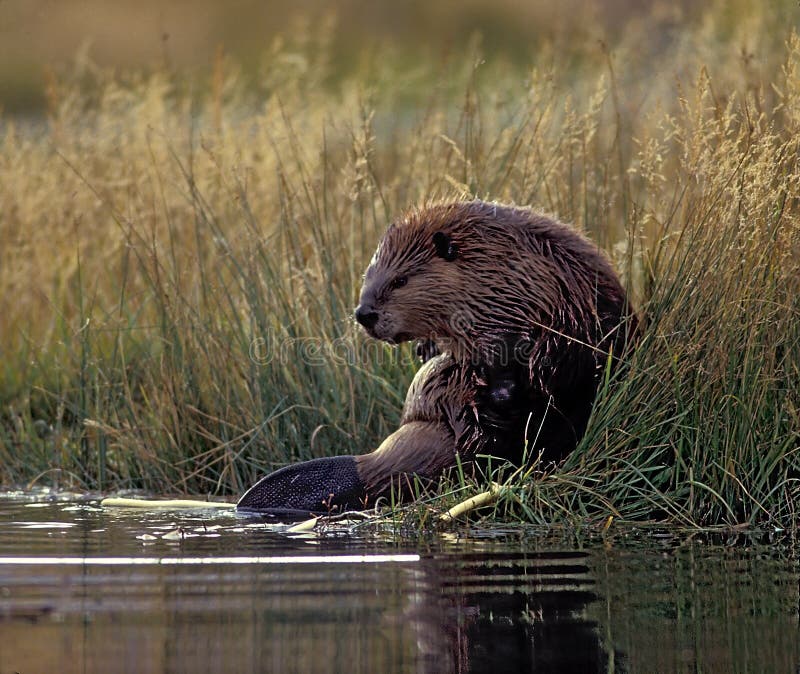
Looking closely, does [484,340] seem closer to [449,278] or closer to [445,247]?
[449,278]

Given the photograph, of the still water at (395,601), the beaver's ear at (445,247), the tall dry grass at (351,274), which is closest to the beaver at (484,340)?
the beaver's ear at (445,247)

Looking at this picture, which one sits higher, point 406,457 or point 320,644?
point 320,644

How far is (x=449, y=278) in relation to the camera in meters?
6.11

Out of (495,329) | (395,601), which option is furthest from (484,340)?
(395,601)

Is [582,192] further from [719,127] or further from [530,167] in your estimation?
[719,127]

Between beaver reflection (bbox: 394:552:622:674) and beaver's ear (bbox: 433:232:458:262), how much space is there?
5.65ft

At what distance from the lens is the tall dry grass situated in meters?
5.48

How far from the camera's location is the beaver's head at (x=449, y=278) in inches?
235

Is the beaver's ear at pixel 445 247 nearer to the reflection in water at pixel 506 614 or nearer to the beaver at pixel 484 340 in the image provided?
the beaver at pixel 484 340

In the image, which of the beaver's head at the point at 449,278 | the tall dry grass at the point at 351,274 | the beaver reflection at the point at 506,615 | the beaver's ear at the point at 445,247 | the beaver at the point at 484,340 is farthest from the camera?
the beaver's ear at the point at 445,247

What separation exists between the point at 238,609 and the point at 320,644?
0.46 m

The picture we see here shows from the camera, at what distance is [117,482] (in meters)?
7.14

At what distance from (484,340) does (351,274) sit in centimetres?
129

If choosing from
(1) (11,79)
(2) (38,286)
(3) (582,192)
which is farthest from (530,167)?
(1) (11,79)
